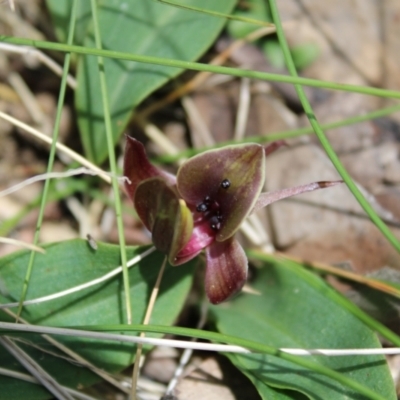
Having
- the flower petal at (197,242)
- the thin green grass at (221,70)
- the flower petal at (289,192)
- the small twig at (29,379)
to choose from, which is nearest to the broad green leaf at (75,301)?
the small twig at (29,379)

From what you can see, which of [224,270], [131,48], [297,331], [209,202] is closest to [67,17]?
[131,48]

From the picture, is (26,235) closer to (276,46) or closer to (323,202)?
(323,202)

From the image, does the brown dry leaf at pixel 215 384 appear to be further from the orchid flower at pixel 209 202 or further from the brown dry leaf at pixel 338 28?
the brown dry leaf at pixel 338 28

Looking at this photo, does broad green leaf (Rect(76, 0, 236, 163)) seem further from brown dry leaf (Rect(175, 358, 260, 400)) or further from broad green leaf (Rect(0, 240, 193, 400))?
brown dry leaf (Rect(175, 358, 260, 400))

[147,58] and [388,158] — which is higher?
[147,58]

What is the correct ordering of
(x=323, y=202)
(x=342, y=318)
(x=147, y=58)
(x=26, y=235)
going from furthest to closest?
1. (x=26, y=235)
2. (x=323, y=202)
3. (x=342, y=318)
4. (x=147, y=58)

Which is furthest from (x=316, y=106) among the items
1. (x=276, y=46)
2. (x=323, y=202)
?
(x=323, y=202)

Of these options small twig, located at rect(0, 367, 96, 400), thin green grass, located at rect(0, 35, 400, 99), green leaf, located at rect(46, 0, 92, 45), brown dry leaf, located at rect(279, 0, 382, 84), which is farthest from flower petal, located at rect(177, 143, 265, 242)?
brown dry leaf, located at rect(279, 0, 382, 84)
